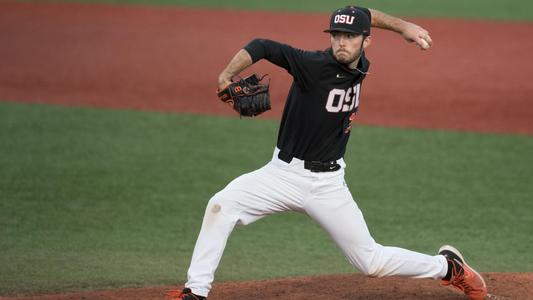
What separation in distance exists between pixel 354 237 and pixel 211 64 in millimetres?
9009

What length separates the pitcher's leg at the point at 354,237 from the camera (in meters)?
5.41

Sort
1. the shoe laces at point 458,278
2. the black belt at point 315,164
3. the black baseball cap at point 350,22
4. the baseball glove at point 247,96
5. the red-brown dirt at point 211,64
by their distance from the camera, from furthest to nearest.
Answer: the red-brown dirt at point 211,64 < the shoe laces at point 458,278 < the black belt at point 315,164 < the black baseball cap at point 350,22 < the baseball glove at point 247,96

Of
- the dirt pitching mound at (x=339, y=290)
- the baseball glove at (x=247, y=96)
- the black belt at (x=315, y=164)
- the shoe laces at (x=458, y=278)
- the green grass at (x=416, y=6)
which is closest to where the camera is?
the baseball glove at (x=247, y=96)

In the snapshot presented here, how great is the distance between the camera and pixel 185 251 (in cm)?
750

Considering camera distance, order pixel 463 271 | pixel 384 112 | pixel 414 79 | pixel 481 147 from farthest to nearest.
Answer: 1. pixel 414 79
2. pixel 384 112
3. pixel 481 147
4. pixel 463 271

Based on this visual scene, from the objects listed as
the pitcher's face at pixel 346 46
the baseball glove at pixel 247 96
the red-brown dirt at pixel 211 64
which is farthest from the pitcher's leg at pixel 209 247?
the red-brown dirt at pixel 211 64

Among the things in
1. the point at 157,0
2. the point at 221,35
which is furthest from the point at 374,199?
the point at 157,0

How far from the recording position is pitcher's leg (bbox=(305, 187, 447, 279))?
17.7ft

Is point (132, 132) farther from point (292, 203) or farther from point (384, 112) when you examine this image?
point (292, 203)

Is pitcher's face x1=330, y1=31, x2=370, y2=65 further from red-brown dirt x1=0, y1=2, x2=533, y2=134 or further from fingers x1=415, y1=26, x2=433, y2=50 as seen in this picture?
red-brown dirt x1=0, y1=2, x2=533, y2=134

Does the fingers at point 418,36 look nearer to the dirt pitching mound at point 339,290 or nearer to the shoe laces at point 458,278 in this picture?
the shoe laces at point 458,278

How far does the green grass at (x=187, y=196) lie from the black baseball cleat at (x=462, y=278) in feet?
4.34

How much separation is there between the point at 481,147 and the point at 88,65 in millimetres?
6335

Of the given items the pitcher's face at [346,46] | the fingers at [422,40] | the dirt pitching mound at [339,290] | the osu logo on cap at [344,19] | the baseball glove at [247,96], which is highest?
the osu logo on cap at [344,19]
